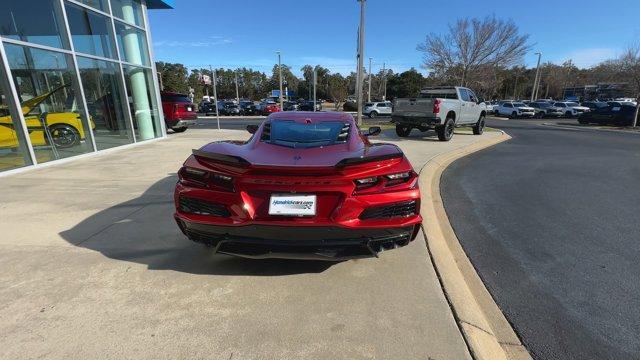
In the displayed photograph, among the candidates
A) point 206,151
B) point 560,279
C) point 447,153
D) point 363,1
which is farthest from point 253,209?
point 363,1

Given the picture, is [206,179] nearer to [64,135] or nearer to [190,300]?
[190,300]

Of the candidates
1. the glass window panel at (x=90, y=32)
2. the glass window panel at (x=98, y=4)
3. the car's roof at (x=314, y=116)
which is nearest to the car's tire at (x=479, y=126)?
the car's roof at (x=314, y=116)

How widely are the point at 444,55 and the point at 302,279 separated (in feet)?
92.5

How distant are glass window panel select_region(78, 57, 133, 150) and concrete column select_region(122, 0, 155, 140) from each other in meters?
0.66

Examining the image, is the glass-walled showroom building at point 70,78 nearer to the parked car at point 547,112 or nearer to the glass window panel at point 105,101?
the glass window panel at point 105,101

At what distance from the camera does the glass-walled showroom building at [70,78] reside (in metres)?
6.98

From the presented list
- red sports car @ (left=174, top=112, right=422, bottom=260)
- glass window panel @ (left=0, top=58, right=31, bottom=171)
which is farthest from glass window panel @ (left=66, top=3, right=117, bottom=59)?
red sports car @ (left=174, top=112, right=422, bottom=260)

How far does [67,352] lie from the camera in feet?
6.55

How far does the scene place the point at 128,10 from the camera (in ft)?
35.5

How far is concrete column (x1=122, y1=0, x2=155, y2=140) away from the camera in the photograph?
35.6 ft

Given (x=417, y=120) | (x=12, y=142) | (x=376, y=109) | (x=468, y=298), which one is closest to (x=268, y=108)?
(x=376, y=109)

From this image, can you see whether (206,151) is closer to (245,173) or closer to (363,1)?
(245,173)

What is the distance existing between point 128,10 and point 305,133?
419 inches

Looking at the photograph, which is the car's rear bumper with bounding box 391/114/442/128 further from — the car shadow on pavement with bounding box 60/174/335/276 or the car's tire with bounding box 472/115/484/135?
the car shadow on pavement with bounding box 60/174/335/276
